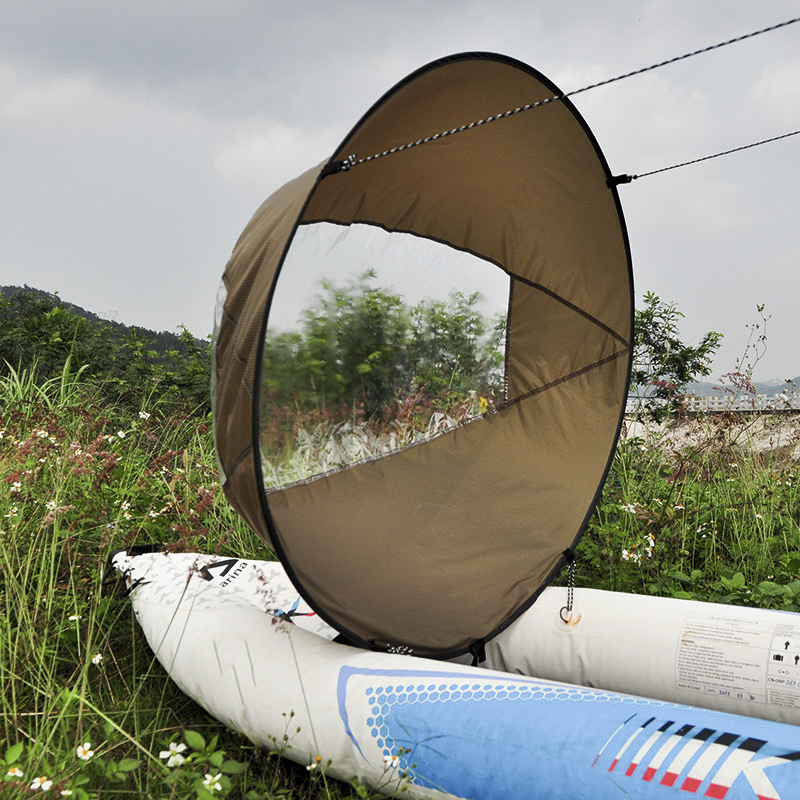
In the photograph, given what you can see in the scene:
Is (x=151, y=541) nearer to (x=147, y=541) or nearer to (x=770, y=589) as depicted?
(x=147, y=541)

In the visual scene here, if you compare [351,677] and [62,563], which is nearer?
[351,677]

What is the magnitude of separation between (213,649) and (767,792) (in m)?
1.44

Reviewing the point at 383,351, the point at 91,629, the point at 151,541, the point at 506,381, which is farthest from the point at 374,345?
the point at 91,629

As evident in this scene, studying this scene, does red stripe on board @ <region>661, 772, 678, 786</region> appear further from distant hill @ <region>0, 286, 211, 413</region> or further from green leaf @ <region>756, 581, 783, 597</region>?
distant hill @ <region>0, 286, 211, 413</region>

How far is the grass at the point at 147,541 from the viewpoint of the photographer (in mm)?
1719

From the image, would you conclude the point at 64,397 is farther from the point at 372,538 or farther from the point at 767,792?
the point at 767,792

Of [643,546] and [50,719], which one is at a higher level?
[643,546]

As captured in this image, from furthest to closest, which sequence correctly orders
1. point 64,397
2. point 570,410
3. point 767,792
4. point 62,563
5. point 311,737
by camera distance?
point 64,397, point 570,410, point 62,563, point 311,737, point 767,792

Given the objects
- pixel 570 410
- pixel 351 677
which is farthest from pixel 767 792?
pixel 570 410

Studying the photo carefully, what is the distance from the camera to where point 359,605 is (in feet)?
7.30

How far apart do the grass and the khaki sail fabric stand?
367mm

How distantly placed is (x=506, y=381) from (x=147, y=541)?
68.6 inches

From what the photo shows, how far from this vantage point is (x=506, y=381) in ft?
11.2

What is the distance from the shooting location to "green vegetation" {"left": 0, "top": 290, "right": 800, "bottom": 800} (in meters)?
1.71
